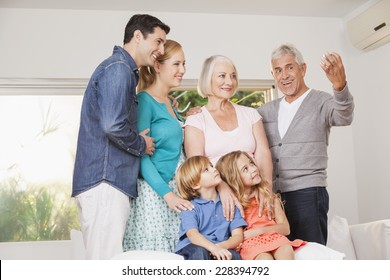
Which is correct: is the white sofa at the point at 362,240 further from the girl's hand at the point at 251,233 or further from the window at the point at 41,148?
the window at the point at 41,148

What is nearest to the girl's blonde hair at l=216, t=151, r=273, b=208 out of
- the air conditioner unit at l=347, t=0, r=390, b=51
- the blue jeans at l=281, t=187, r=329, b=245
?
the blue jeans at l=281, t=187, r=329, b=245

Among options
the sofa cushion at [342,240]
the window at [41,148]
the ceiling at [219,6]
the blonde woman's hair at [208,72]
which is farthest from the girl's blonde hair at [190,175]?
the ceiling at [219,6]

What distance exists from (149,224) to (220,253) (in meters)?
0.26

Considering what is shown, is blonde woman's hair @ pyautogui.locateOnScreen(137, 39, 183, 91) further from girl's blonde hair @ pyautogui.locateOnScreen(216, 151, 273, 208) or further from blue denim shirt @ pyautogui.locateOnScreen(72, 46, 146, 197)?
girl's blonde hair @ pyautogui.locateOnScreen(216, 151, 273, 208)

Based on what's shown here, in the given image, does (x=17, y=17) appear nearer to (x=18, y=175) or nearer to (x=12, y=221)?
(x=18, y=175)

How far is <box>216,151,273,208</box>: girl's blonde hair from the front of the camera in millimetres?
1477

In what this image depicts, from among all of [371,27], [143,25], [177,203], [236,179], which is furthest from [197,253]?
[371,27]

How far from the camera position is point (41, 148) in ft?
9.79

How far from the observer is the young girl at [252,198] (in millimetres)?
1389

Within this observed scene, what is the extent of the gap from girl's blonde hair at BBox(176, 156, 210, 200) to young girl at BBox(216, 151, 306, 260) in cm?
8

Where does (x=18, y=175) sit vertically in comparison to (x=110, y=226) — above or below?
above

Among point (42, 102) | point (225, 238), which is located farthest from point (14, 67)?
point (225, 238)

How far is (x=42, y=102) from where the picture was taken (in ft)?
Result: 9.83
